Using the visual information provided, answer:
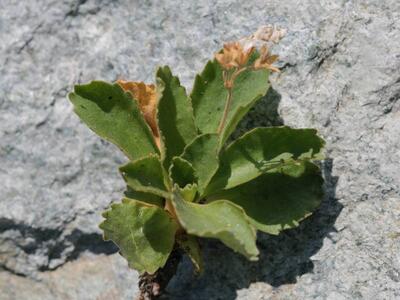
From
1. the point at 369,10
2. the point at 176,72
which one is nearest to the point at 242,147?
the point at 176,72

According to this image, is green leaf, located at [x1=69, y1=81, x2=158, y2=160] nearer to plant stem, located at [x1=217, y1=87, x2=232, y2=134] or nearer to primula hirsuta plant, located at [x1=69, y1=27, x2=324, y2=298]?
primula hirsuta plant, located at [x1=69, y1=27, x2=324, y2=298]

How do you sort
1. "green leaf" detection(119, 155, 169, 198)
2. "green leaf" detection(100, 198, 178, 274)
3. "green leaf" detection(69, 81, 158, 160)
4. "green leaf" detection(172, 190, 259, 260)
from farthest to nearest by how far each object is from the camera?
"green leaf" detection(69, 81, 158, 160), "green leaf" detection(100, 198, 178, 274), "green leaf" detection(119, 155, 169, 198), "green leaf" detection(172, 190, 259, 260)

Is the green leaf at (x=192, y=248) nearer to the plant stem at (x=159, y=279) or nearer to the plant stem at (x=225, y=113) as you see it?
the plant stem at (x=159, y=279)

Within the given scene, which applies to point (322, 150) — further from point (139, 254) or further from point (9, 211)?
point (9, 211)

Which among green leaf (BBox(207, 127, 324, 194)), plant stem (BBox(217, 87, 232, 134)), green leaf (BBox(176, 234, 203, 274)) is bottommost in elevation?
green leaf (BBox(176, 234, 203, 274))

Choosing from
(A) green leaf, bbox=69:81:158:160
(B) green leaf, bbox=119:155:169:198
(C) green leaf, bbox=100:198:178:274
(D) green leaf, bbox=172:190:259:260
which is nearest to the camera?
(D) green leaf, bbox=172:190:259:260

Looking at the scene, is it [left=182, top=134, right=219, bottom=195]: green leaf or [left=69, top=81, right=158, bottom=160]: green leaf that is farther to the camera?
[left=69, top=81, right=158, bottom=160]: green leaf

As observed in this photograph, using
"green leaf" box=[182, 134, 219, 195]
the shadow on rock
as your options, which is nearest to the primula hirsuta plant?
"green leaf" box=[182, 134, 219, 195]
